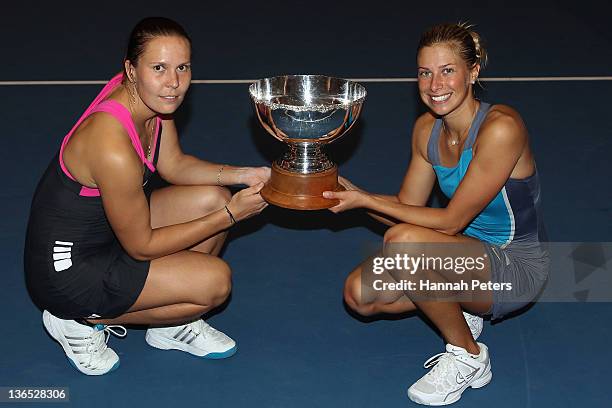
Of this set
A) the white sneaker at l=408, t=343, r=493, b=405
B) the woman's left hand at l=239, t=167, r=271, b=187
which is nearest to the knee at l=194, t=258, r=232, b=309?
the woman's left hand at l=239, t=167, r=271, b=187

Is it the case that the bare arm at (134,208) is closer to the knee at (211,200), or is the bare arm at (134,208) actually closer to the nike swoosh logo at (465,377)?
the knee at (211,200)

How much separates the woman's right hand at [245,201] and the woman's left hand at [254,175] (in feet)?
0.65

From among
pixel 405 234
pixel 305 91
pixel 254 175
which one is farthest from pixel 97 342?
pixel 305 91

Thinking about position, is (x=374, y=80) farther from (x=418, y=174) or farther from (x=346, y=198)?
(x=346, y=198)

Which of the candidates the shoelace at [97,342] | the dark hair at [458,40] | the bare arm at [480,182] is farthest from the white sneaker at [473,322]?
the shoelace at [97,342]

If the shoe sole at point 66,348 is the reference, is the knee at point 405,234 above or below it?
above

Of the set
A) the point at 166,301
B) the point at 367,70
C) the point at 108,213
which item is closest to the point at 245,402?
the point at 166,301

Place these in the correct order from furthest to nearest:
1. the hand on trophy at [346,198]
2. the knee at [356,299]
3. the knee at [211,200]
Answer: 1. the knee at [211,200]
2. the knee at [356,299]
3. the hand on trophy at [346,198]

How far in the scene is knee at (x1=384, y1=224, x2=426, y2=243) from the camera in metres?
2.72

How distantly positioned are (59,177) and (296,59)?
2959 mm

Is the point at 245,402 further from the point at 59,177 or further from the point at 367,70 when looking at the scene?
the point at 367,70

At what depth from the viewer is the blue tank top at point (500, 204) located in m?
2.84

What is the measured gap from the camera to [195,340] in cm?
300

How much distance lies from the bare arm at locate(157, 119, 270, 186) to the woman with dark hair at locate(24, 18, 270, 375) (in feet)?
0.14
